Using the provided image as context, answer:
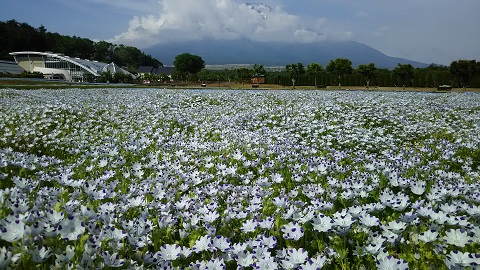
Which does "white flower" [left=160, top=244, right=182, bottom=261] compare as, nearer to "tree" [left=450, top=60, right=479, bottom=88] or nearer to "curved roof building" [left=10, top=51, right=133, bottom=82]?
"tree" [left=450, top=60, right=479, bottom=88]

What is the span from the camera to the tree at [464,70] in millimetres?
52625

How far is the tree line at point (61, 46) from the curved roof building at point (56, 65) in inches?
231

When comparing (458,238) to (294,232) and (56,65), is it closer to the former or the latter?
(294,232)

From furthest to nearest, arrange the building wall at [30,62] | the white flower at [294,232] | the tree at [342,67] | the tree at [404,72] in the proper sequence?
the building wall at [30,62]
the tree at [342,67]
the tree at [404,72]
the white flower at [294,232]

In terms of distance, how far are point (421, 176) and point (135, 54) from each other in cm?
16843

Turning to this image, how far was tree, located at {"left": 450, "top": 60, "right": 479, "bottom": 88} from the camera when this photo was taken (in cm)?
5262

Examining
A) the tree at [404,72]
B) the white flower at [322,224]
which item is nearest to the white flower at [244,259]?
the white flower at [322,224]

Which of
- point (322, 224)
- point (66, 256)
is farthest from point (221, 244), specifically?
point (66, 256)

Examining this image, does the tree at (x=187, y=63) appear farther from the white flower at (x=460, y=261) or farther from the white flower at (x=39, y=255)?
the white flower at (x=460, y=261)

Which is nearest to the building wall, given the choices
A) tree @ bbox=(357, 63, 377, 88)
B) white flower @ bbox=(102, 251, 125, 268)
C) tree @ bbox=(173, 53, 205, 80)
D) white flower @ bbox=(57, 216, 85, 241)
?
tree @ bbox=(173, 53, 205, 80)

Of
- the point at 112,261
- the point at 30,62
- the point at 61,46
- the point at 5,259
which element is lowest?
the point at 112,261

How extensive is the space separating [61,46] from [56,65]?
116ft

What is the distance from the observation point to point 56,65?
→ 104 metres

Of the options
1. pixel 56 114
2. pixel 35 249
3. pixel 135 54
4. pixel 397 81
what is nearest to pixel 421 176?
pixel 35 249
